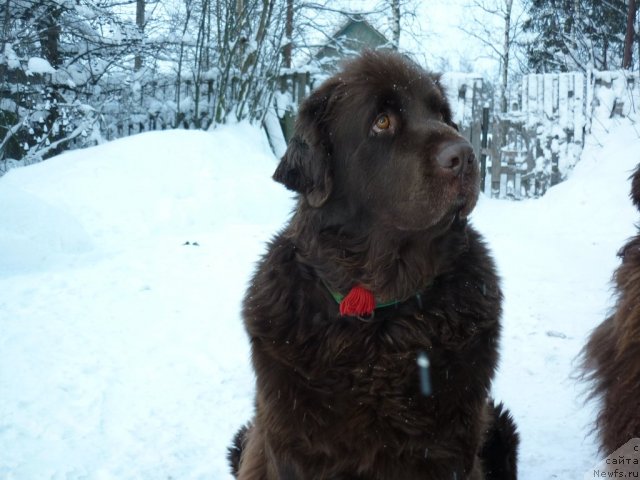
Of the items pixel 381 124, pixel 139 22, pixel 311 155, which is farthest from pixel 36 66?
pixel 381 124

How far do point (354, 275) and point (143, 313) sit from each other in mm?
3362

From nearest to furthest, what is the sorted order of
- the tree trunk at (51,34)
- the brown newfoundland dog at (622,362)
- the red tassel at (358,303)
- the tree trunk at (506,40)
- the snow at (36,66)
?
the red tassel at (358,303) < the brown newfoundland dog at (622,362) < the snow at (36,66) < the tree trunk at (51,34) < the tree trunk at (506,40)

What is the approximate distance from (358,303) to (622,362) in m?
1.32

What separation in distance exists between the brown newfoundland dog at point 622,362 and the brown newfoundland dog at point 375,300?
670 mm

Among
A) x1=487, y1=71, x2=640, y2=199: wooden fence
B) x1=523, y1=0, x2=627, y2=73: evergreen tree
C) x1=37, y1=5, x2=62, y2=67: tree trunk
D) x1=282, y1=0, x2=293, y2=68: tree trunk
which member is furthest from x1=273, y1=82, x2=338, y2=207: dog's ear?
x1=523, y1=0, x2=627, y2=73: evergreen tree

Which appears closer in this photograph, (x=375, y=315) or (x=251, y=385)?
(x=375, y=315)

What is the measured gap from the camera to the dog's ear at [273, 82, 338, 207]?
2320 mm

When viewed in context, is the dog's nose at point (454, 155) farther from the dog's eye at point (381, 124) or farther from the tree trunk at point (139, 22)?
the tree trunk at point (139, 22)

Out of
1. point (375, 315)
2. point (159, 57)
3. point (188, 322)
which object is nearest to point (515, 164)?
point (159, 57)

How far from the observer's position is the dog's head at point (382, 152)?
7.17 feet

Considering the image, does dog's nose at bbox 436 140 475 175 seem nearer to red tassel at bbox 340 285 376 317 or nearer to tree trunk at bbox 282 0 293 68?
red tassel at bbox 340 285 376 317

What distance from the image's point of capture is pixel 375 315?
235 cm

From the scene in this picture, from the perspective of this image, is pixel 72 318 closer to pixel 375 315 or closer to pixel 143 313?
pixel 143 313

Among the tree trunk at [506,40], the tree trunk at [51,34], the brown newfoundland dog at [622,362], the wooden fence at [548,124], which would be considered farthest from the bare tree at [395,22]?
the brown newfoundland dog at [622,362]
